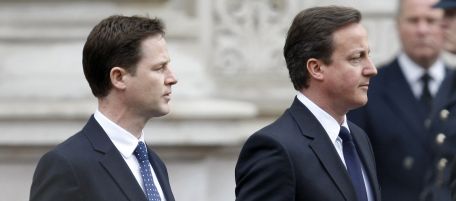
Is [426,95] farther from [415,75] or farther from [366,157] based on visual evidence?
[366,157]

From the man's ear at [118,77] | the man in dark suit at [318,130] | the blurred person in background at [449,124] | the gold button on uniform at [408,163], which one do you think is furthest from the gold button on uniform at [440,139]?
the man's ear at [118,77]

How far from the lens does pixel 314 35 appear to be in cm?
524

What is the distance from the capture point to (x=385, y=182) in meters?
7.27

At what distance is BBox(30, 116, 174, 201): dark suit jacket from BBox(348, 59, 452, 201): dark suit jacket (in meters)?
2.17

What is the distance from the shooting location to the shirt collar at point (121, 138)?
5.22m

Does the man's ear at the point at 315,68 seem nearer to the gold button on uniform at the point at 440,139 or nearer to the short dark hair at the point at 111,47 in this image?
the short dark hair at the point at 111,47

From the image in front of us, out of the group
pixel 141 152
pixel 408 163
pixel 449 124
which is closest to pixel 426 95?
pixel 408 163

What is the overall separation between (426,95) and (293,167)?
2691 millimetres

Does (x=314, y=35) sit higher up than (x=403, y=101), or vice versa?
(x=314, y=35)

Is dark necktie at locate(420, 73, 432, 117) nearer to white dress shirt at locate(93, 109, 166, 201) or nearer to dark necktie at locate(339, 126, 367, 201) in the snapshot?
dark necktie at locate(339, 126, 367, 201)

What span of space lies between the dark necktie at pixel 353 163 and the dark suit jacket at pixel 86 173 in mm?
550

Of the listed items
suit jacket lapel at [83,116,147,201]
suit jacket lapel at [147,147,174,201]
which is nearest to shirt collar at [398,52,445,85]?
suit jacket lapel at [147,147,174,201]

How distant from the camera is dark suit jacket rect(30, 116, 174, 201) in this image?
5.02 m

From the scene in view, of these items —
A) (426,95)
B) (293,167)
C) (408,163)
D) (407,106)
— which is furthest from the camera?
(426,95)
